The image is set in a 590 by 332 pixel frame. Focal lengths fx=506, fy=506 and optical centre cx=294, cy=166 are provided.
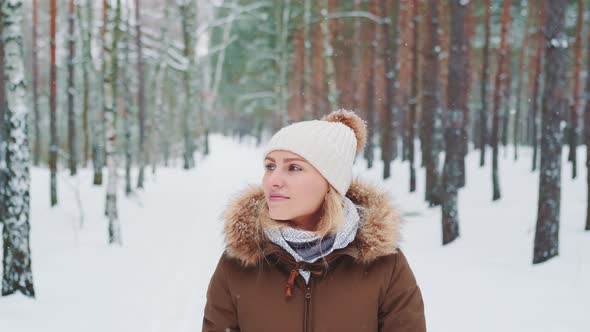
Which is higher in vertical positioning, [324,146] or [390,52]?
[390,52]

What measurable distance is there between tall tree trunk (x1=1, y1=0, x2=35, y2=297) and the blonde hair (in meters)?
5.19

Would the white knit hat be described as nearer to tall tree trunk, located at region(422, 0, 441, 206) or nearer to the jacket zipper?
the jacket zipper

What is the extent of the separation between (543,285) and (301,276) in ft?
18.5

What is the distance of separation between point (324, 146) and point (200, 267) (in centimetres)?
631

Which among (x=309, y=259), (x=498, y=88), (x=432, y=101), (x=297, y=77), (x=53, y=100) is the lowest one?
(x=309, y=259)

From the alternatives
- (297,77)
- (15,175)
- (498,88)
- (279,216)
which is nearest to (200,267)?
(15,175)

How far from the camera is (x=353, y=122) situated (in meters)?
2.59

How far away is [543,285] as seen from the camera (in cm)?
668

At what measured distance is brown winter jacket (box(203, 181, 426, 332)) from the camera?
7.19ft

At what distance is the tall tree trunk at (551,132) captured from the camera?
24.4 ft

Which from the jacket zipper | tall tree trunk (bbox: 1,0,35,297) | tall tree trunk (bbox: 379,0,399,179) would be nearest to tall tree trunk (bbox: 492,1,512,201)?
tall tree trunk (bbox: 379,0,399,179)

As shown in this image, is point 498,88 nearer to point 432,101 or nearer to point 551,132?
point 432,101

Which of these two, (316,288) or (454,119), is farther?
(454,119)

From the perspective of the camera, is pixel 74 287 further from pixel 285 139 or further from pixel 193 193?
pixel 193 193
